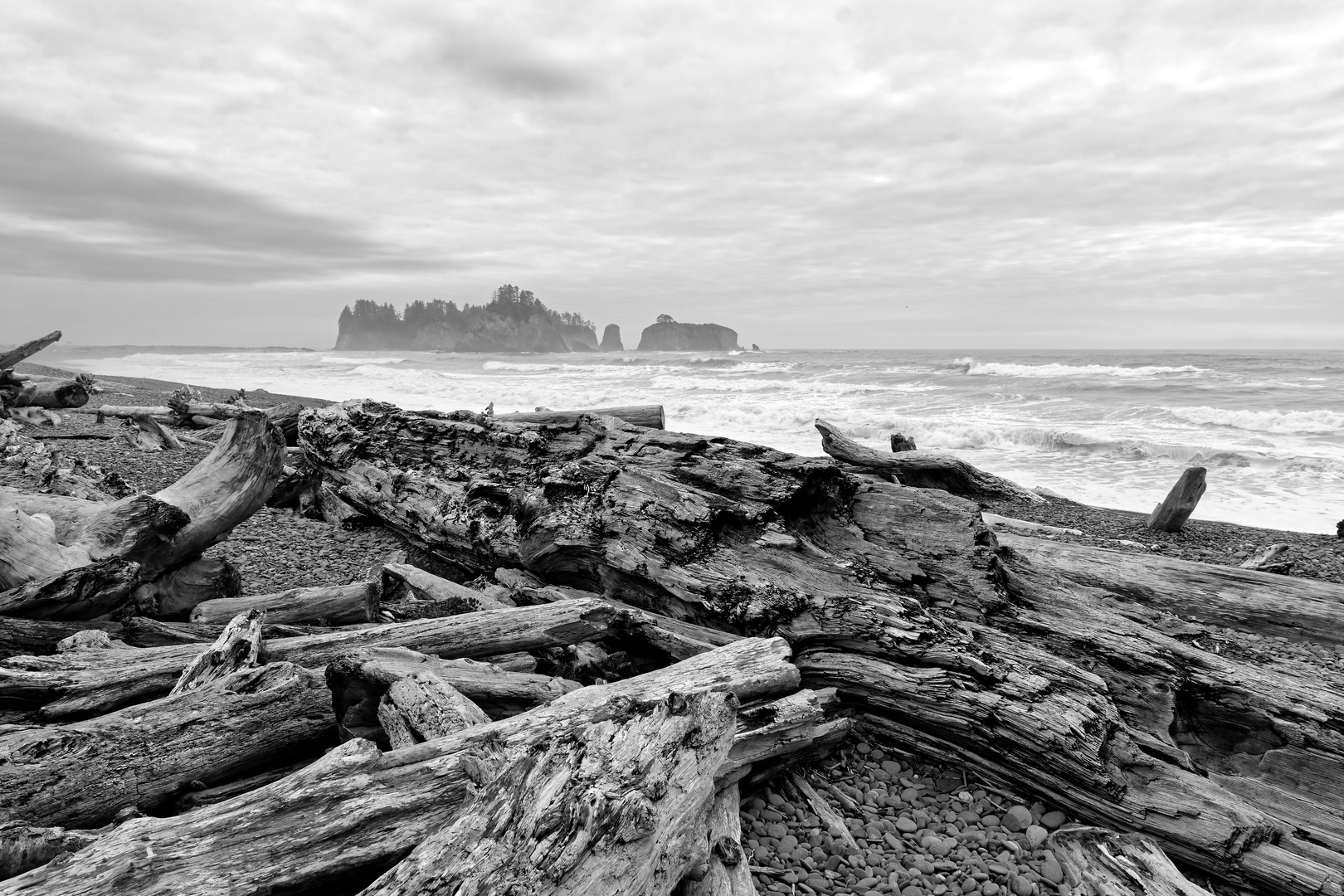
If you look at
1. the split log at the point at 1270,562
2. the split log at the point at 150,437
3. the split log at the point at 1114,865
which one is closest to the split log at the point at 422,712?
the split log at the point at 1114,865

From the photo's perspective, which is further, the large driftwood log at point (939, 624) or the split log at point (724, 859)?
the large driftwood log at point (939, 624)

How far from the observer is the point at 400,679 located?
10.2ft

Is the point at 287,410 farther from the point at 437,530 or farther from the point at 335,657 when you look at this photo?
the point at 335,657

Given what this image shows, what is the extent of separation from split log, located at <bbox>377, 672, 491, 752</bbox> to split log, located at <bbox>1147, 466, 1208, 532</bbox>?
30.1ft

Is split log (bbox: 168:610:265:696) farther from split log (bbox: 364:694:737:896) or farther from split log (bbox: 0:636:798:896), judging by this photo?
split log (bbox: 364:694:737:896)

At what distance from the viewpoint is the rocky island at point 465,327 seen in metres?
136

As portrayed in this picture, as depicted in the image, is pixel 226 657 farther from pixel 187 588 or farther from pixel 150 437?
pixel 150 437

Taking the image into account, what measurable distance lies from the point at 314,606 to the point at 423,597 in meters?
0.76

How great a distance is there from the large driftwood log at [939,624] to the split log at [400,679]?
1196 mm

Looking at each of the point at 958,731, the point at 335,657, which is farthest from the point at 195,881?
the point at 958,731

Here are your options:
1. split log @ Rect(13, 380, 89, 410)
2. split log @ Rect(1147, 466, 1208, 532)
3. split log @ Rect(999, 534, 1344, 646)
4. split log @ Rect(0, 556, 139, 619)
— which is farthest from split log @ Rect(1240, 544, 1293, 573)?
split log @ Rect(13, 380, 89, 410)

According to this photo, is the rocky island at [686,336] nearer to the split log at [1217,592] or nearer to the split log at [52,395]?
the split log at [52,395]

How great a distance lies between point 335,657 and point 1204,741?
442 cm

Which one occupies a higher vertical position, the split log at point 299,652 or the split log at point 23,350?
the split log at point 23,350
